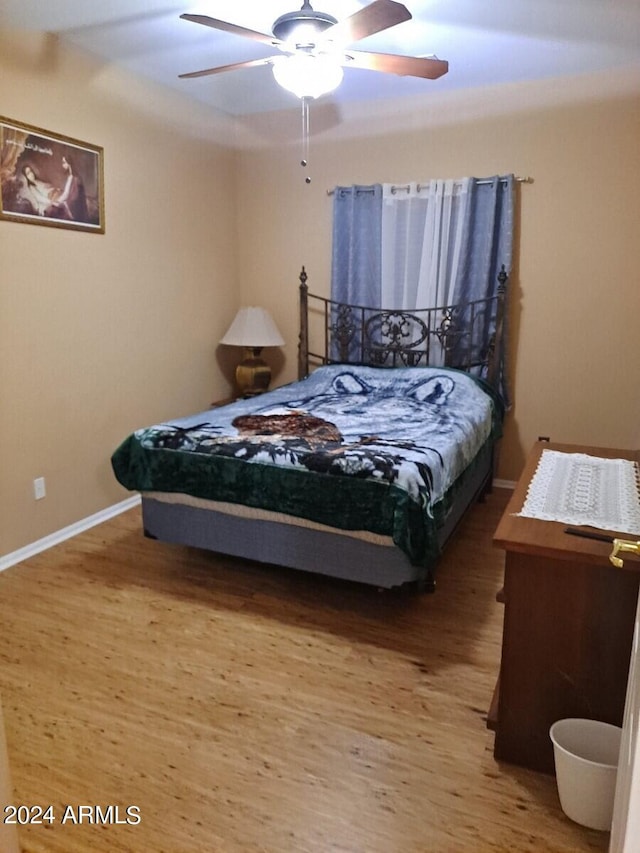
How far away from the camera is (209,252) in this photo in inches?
178

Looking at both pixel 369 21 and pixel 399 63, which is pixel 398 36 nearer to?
pixel 399 63

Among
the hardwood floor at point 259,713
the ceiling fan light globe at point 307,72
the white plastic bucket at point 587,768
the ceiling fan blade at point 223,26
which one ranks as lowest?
the hardwood floor at point 259,713

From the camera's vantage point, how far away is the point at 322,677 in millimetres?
2186

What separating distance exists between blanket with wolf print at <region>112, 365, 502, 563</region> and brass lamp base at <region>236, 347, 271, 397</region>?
0.88 metres

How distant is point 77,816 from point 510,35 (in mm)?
3780

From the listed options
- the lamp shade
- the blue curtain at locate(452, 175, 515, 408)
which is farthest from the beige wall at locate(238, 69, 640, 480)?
the lamp shade

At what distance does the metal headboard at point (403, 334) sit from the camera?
4031 mm

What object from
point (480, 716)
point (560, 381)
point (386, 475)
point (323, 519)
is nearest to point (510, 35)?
point (560, 381)

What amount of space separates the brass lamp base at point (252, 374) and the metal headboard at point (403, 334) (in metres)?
0.29

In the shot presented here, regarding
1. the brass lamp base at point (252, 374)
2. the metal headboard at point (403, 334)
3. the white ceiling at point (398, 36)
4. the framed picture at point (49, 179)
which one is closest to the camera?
the white ceiling at point (398, 36)

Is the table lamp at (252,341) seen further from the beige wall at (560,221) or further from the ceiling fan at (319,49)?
the ceiling fan at (319,49)

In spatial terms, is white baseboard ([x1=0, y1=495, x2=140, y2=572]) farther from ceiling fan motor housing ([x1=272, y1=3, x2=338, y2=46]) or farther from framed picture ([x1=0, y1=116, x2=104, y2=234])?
ceiling fan motor housing ([x1=272, y1=3, x2=338, y2=46])

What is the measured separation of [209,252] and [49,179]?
5.00 feet

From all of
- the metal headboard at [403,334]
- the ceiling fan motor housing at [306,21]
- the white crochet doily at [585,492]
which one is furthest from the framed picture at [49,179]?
the white crochet doily at [585,492]
